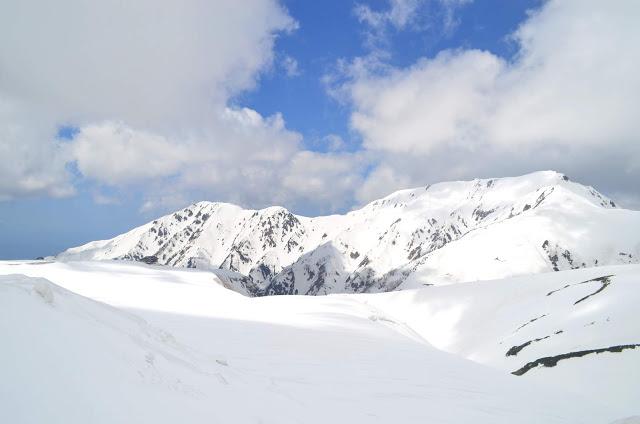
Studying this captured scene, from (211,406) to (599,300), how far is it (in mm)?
43608

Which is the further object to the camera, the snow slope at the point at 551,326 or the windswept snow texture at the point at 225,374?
the snow slope at the point at 551,326

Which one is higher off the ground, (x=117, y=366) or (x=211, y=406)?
(x=117, y=366)

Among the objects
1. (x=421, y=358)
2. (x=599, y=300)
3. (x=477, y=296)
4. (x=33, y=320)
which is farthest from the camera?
(x=477, y=296)

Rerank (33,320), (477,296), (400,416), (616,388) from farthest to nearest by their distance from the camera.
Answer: (477,296)
(616,388)
(400,416)
(33,320)

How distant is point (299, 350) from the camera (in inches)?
578

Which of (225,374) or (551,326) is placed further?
(551,326)

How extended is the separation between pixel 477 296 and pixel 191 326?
2541 inches

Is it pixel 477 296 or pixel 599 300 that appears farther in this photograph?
pixel 477 296

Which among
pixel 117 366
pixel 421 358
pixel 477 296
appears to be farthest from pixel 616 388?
pixel 477 296

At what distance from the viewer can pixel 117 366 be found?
20.0 feet

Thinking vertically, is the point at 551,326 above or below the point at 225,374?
above

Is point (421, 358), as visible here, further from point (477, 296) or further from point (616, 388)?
point (477, 296)

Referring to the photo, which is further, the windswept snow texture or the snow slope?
the snow slope

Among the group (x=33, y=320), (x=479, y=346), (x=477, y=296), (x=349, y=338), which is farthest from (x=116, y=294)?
(x=477, y=296)
